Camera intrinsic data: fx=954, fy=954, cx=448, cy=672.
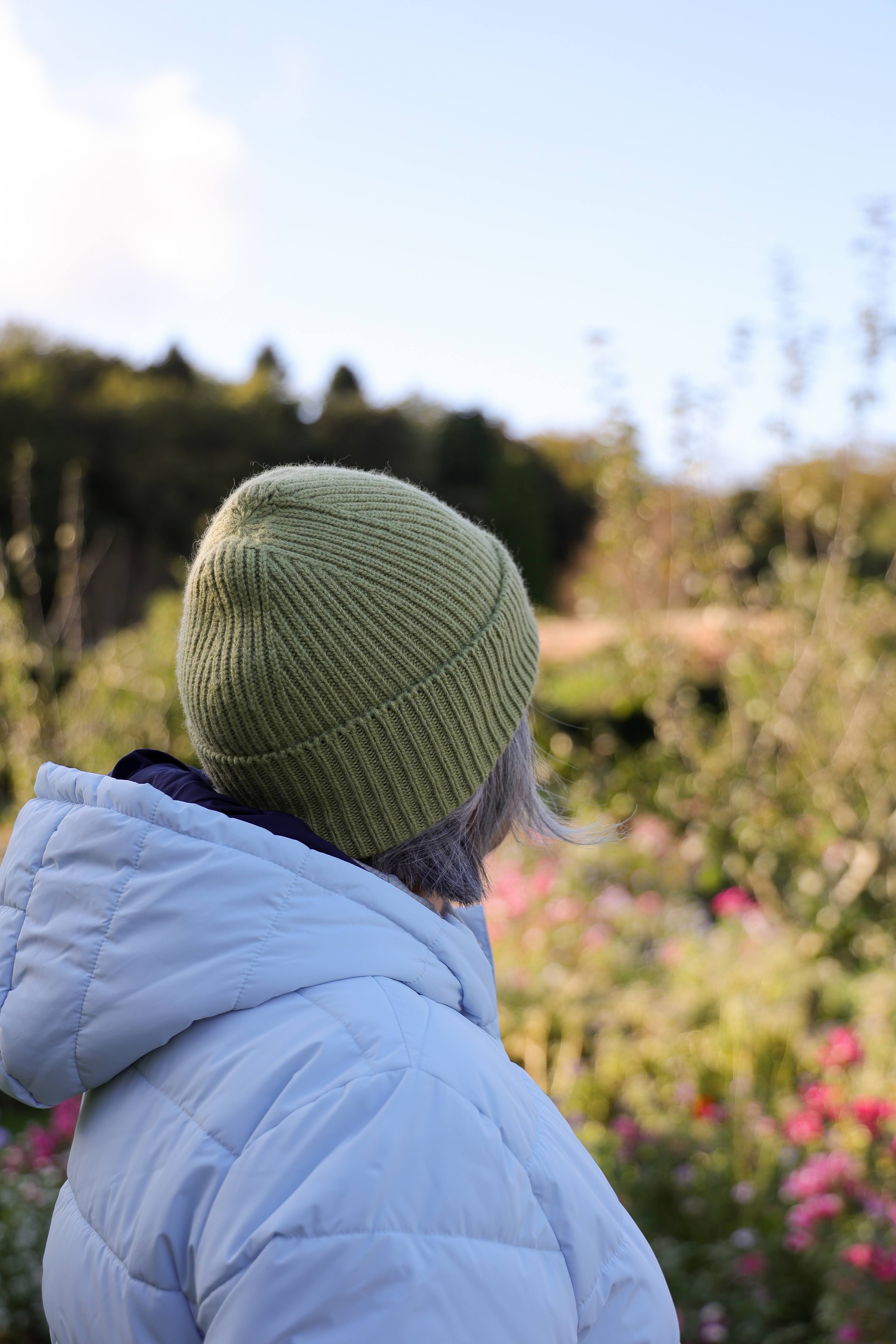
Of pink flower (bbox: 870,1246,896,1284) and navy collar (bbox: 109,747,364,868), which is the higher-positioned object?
navy collar (bbox: 109,747,364,868)

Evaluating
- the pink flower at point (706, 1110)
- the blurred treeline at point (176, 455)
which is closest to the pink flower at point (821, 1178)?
the pink flower at point (706, 1110)

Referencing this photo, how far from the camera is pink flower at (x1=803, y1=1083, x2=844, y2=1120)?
9.74 feet

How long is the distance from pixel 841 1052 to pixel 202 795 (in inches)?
117

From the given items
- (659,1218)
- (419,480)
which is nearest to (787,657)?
(659,1218)

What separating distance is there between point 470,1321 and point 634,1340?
26 centimetres

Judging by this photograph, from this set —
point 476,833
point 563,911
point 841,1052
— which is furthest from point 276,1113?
point 563,911

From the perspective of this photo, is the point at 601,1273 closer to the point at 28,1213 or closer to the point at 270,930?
the point at 270,930

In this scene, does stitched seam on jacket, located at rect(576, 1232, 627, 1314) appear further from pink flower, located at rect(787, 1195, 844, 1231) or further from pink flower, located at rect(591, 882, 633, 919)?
pink flower, located at rect(591, 882, 633, 919)

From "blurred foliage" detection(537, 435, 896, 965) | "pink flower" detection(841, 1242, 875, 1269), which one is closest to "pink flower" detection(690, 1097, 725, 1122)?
"pink flower" detection(841, 1242, 875, 1269)

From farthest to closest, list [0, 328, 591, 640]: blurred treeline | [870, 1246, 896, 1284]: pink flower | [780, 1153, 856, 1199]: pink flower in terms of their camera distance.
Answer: [0, 328, 591, 640]: blurred treeline
[780, 1153, 856, 1199]: pink flower
[870, 1246, 896, 1284]: pink flower

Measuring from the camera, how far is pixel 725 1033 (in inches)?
135

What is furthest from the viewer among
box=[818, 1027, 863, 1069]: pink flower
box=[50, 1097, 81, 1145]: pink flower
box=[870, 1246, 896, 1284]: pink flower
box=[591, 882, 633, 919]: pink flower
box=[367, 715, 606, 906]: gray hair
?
box=[591, 882, 633, 919]: pink flower

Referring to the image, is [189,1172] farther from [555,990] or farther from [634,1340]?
[555,990]

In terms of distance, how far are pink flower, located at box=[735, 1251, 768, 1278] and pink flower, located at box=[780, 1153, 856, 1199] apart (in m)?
0.21
